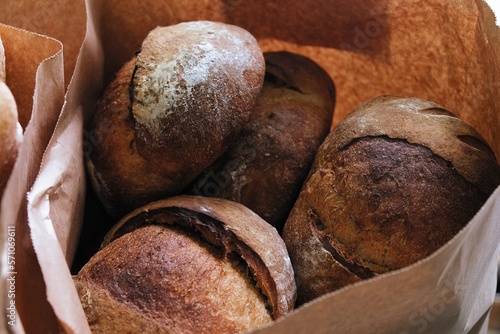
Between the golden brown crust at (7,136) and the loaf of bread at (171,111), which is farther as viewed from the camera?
the loaf of bread at (171,111)

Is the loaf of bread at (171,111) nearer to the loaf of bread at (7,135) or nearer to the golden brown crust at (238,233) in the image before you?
the golden brown crust at (238,233)

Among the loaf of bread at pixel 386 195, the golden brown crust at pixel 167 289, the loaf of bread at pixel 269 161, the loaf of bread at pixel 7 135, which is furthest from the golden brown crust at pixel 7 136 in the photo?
the loaf of bread at pixel 386 195

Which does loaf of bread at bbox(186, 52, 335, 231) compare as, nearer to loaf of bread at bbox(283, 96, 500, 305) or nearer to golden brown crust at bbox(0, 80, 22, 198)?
loaf of bread at bbox(283, 96, 500, 305)

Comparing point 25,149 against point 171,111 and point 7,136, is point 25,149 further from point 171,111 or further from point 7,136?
point 171,111

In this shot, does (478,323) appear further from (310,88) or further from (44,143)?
(44,143)

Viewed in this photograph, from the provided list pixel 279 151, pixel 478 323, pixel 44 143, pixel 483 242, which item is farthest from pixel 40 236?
pixel 478 323

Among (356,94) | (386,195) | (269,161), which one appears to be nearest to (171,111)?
(269,161)
